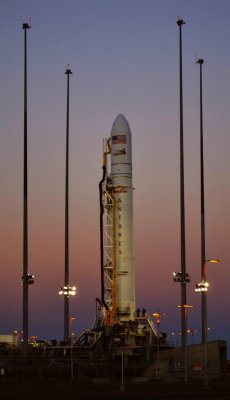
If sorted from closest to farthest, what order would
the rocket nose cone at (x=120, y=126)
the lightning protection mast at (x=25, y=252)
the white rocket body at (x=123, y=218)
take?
the lightning protection mast at (x=25, y=252), the white rocket body at (x=123, y=218), the rocket nose cone at (x=120, y=126)

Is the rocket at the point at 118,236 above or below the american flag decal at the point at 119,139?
below

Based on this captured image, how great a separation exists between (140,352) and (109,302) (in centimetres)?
691

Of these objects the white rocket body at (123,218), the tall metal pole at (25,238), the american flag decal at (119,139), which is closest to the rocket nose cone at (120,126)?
the white rocket body at (123,218)

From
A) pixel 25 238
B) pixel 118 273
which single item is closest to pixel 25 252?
pixel 25 238

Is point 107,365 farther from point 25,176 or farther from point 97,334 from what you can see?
point 25,176

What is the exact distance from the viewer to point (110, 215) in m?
102

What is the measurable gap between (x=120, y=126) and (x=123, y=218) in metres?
10.8

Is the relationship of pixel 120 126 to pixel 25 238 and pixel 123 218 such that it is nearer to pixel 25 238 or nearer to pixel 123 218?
pixel 123 218

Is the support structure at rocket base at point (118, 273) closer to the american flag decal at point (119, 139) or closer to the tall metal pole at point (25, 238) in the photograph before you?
Answer: the american flag decal at point (119, 139)

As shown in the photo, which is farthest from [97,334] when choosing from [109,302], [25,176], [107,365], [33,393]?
[33,393]

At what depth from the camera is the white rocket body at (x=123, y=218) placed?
330ft

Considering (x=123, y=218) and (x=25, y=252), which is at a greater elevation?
(x=123, y=218)

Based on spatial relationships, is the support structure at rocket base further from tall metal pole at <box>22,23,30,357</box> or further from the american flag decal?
tall metal pole at <box>22,23,30,357</box>

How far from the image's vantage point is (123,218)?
333ft
